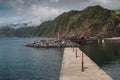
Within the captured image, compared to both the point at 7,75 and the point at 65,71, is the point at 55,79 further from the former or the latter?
the point at 7,75

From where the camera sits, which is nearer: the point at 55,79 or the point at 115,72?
the point at 55,79

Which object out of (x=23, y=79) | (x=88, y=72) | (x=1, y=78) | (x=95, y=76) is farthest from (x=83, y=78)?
(x=1, y=78)

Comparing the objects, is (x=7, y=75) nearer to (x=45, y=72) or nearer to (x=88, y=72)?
(x=45, y=72)

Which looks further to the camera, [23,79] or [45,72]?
[45,72]

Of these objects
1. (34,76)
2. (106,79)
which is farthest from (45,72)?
(106,79)

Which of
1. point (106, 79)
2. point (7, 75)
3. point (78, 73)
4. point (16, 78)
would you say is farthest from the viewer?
point (7, 75)

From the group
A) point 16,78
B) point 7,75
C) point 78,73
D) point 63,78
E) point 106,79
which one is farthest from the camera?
point 7,75

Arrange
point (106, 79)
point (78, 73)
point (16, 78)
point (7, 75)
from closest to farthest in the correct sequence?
point (106, 79) → point (78, 73) → point (16, 78) → point (7, 75)

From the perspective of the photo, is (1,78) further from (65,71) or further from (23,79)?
(65,71)

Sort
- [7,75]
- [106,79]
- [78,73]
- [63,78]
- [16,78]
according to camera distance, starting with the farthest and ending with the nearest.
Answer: [7,75], [16,78], [78,73], [63,78], [106,79]

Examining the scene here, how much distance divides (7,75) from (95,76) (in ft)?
66.3

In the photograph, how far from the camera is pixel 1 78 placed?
56938mm

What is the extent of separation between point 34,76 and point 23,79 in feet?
10.6

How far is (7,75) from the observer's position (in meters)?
60.1
